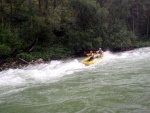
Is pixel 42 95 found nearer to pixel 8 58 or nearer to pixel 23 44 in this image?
pixel 8 58

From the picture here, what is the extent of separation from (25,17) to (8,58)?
202 inches

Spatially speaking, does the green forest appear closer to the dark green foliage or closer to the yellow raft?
the dark green foliage

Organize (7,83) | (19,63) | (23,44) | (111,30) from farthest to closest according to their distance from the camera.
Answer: (111,30) < (23,44) < (19,63) < (7,83)

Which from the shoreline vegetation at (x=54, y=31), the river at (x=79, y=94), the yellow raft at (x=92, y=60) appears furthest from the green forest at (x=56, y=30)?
the river at (x=79, y=94)

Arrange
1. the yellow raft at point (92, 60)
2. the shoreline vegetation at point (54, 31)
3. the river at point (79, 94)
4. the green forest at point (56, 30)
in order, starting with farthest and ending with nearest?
the green forest at point (56, 30), the shoreline vegetation at point (54, 31), the yellow raft at point (92, 60), the river at point (79, 94)

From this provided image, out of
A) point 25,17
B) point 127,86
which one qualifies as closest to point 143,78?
point 127,86

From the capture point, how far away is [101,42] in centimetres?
2684

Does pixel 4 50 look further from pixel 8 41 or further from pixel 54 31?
pixel 54 31

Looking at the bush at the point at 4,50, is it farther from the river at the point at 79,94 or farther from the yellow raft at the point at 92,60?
the river at the point at 79,94

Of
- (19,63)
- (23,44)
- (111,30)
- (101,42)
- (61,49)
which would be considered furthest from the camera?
(111,30)

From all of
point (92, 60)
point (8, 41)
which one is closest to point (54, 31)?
point (8, 41)

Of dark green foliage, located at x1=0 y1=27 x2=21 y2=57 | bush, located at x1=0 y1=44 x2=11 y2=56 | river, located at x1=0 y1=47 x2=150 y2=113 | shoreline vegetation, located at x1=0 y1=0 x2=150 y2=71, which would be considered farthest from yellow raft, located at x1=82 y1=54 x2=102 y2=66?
dark green foliage, located at x1=0 y1=27 x2=21 y2=57

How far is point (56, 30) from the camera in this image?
1025 inches

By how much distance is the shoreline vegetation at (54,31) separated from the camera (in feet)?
68.2
